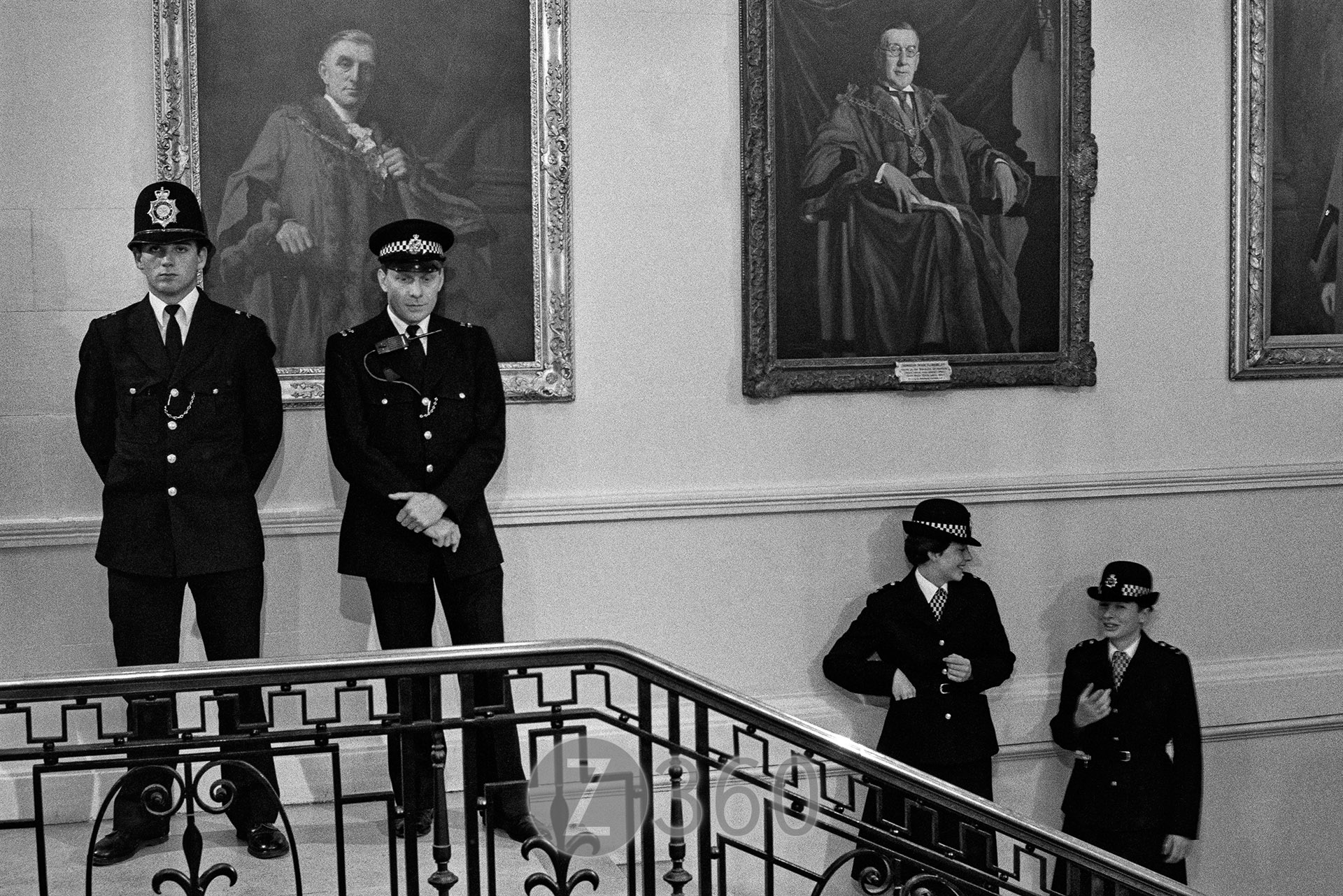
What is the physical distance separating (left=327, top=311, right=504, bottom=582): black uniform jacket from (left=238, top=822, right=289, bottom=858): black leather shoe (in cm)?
97

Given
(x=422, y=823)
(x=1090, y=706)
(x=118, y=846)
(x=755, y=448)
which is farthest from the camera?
(x=755, y=448)

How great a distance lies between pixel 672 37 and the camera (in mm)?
6480

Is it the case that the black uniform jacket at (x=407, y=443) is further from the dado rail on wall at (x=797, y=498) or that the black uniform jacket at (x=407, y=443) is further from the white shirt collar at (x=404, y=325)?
the dado rail on wall at (x=797, y=498)

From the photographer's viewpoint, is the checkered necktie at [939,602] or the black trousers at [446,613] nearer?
the black trousers at [446,613]

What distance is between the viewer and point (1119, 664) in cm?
649

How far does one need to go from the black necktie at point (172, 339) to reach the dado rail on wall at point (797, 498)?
3.26 ft

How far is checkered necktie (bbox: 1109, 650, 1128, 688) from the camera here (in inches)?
254

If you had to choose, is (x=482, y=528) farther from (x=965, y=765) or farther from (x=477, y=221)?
(x=965, y=765)

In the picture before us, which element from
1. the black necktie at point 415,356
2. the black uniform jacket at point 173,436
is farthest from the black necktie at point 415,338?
the black uniform jacket at point 173,436

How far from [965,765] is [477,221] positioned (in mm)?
3073

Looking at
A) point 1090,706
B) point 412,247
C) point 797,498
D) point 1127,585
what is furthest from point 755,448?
point 412,247

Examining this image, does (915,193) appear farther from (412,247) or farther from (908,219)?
(412,247)

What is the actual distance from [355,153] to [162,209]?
1.04 metres

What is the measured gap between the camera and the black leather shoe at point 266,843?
4.91m
